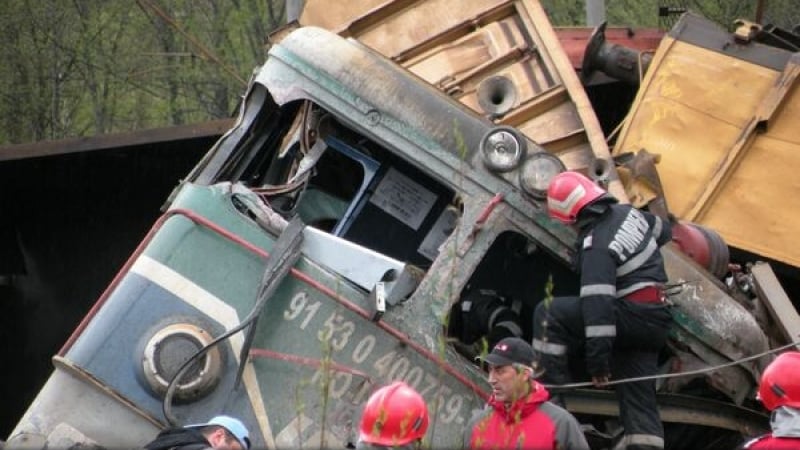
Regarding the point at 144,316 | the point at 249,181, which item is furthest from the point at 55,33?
the point at 144,316

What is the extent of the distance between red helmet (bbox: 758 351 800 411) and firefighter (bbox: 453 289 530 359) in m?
1.29

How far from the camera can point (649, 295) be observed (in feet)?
19.5

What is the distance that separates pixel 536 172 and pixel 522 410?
111 cm

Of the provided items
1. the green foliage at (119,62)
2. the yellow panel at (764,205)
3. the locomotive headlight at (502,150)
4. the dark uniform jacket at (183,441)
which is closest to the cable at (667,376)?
the locomotive headlight at (502,150)

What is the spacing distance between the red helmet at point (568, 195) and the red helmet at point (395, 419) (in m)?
1.32

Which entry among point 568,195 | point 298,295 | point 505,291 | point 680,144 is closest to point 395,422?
point 298,295

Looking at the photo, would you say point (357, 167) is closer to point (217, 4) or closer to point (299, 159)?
point (299, 159)

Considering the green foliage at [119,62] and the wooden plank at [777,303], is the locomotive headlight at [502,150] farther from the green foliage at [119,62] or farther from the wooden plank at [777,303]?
the green foliage at [119,62]

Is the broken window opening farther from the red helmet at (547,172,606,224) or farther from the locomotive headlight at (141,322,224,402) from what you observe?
the locomotive headlight at (141,322,224,402)

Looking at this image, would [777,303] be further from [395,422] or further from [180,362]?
[180,362]

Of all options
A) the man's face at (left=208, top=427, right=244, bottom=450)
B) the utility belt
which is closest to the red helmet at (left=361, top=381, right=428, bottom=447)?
the man's face at (left=208, top=427, right=244, bottom=450)

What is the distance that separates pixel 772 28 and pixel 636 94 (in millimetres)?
824

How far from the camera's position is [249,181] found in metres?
6.55

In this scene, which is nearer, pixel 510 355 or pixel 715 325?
pixel 510 355
